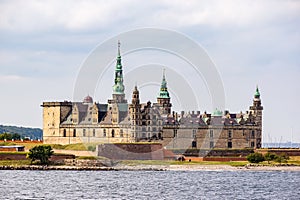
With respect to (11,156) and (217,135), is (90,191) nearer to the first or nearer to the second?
(11,156)

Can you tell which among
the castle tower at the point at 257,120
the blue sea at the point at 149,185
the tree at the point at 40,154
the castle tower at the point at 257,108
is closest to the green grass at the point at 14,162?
the tree at the point at 40,154

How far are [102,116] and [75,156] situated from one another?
66.3ft

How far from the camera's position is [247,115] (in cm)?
15325

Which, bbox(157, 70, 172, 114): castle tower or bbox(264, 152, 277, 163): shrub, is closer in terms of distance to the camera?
bbox(264, 152, 277, 163): shrub

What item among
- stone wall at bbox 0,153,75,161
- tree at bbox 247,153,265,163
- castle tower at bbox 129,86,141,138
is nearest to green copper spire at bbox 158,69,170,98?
castle tower at bbox 129,86,141,138

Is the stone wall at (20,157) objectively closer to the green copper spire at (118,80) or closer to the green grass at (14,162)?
the green grass at (14,162)

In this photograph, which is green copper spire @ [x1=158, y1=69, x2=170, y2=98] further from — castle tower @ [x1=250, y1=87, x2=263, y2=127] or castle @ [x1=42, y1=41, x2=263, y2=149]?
castle tower @ [x1=250, y1=87, x2=263, y2=127]

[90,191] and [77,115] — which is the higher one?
[77,115]

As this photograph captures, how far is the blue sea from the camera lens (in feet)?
259

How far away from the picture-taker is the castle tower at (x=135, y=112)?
14062 centimetres

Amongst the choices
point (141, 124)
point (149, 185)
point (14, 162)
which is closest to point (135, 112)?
point (141, 124)

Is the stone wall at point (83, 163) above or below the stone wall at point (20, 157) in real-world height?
below

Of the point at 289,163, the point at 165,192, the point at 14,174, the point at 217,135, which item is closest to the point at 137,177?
the point at 14,174

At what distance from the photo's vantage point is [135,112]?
461 ft
